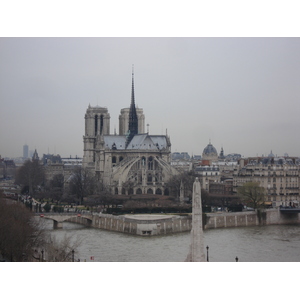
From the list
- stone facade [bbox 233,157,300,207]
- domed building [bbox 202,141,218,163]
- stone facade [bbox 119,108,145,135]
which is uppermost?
stone facade [bbox 119,108,145,135]

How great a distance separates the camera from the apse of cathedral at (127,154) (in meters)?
39.9

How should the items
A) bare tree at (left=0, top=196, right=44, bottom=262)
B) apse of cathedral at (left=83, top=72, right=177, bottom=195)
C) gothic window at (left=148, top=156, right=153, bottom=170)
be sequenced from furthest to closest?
gothic window at (left=148, top=156, right=153, bottom=170), apse of cathedral at (left=83, top=72, right=177, bottom=195), bare tree at (left=0, top=196, right=44, bottom=262)

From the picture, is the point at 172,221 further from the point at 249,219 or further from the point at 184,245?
the point at 249,219

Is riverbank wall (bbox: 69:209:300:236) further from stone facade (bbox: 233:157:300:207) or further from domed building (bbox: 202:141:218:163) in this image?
domed building (bbox: 202:141:218:163)

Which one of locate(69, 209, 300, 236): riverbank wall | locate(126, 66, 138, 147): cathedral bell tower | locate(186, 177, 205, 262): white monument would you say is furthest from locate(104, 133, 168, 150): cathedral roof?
locate(186, 177, 205, 262): white monument

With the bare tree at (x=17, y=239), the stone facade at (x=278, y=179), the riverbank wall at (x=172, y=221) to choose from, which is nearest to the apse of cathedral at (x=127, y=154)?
the stone facade at (x=278, y=179)

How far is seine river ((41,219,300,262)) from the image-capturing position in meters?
20.6

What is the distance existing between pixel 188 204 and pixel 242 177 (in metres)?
6.12

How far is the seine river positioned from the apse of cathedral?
12.2 m

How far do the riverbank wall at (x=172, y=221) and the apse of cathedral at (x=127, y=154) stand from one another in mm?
10031

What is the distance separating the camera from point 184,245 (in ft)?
74.7

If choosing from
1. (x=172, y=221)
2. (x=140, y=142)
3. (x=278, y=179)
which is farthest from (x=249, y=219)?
(x=140, y=142)

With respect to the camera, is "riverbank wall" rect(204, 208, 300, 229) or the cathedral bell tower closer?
"riverbank wall" rect(204, 208, 300, 229)

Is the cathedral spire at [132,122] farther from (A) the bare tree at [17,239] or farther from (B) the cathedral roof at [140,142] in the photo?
(A) the bare tree at [17,239]
